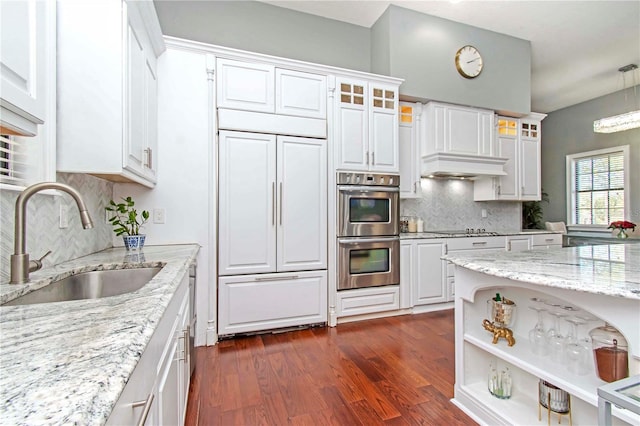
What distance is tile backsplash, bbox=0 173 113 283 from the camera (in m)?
1.25

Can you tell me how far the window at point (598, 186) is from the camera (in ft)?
17.8

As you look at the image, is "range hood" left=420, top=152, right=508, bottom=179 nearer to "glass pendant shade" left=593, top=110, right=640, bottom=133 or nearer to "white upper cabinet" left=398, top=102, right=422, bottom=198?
"white upper cabinet" left=398, top=102, right=422, bottom=198

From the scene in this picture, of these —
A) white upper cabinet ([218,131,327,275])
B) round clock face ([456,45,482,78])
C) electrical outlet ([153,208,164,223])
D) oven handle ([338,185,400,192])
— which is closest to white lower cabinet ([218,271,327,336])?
white upper cabinet ([218,131,327,275])

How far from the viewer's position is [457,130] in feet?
12.9

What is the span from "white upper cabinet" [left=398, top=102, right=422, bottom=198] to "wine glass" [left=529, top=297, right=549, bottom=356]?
230cm

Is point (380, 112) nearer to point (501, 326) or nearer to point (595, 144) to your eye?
point (501, 326)

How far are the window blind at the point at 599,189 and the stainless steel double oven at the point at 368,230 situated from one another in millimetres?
4960

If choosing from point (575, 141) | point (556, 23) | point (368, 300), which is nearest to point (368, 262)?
point (368, 300)

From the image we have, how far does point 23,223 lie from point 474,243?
3941 millimetres

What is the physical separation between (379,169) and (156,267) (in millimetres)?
2383

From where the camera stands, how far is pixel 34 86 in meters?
0.95

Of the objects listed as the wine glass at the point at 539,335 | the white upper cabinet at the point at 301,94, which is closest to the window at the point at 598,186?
the wine glass at the point at 539,335

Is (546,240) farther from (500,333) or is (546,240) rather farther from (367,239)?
(500,333)

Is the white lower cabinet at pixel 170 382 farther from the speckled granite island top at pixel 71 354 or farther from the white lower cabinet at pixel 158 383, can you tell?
the speckled granite island top at pixel 71 354
